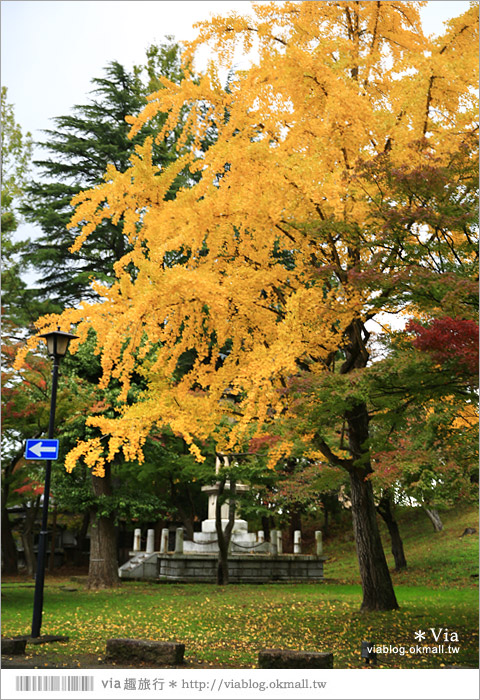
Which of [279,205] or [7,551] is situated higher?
[279,205]

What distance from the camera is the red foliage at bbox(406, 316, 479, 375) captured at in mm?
5758

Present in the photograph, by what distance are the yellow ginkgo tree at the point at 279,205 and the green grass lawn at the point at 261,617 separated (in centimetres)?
252

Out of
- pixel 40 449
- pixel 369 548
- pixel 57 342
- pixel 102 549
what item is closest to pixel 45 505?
pixel 40 449

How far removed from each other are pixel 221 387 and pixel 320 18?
16.8 feet

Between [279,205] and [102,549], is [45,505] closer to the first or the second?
[279,205]

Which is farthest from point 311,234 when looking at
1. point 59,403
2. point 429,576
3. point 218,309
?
→ point 429,576

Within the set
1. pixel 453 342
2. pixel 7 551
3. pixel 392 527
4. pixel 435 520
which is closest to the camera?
pixel 453 342

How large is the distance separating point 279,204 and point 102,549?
38.9ft

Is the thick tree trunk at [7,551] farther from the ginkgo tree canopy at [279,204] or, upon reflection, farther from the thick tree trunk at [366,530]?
the ginkgo tree canopy at [279,204]

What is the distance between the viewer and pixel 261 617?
11.0 metres

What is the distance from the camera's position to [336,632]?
8891 mm

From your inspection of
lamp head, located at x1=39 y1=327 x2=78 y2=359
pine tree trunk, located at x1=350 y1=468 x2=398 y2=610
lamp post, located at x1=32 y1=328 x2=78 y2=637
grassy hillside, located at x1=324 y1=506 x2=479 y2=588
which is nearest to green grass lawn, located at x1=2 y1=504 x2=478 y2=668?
grassy hillside, located at x1=324 y1=506 x2=479 y2=588

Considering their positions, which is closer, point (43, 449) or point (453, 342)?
point (453, 342)

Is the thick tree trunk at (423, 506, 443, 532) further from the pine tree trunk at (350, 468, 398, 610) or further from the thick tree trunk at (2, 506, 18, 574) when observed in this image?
the thick tree trunk at (2, 506, 18, 574)
